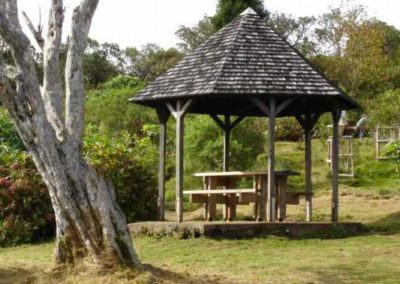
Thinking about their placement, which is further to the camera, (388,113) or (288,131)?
(288,131)

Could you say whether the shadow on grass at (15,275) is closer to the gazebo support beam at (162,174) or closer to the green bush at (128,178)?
the gazebo support beam at (162,174)

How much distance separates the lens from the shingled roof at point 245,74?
12789mm

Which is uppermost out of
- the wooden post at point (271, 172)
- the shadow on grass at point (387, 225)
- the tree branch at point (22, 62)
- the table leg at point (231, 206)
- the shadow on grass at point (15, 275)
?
the tree branch at point (22, 62)

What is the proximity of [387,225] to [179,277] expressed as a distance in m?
6.77

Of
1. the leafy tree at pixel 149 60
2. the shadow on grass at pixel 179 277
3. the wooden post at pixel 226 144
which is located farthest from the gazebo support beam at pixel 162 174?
the leafy tree at pixel 149 60

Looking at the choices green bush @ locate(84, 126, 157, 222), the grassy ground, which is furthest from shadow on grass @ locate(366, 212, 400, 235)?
green bush @ locate(84, 126, 157, 222)

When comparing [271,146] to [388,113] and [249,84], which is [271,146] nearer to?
[249,84]

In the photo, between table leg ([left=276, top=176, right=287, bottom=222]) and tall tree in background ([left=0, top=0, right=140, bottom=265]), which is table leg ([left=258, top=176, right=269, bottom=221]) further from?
tall tree in background ([left=0, top=0, right=140, bottom=265])

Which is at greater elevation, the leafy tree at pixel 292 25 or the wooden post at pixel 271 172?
the leafy tree at pixel 292 25

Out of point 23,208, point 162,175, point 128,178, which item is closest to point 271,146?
point 162,175

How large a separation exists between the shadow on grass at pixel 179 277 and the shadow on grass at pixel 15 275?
1.42 meters

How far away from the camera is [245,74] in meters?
13.0

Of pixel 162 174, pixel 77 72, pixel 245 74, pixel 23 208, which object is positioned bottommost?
pixel 23 208

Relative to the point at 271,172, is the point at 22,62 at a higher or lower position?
higher
